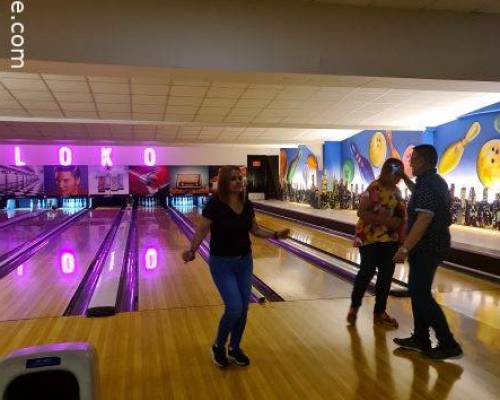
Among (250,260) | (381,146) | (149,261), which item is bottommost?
(149,261)

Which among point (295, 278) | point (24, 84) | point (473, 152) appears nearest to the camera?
point (295, 278)

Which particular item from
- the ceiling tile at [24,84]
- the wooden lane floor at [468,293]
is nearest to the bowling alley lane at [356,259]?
the wooden lane floor at [468,293]

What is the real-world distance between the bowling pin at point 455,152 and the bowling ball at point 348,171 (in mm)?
4085

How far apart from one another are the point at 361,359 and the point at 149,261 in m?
4.27

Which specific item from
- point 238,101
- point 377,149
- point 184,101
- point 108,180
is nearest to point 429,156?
point 238,101

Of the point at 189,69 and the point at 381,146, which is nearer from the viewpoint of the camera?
the point at 189,69

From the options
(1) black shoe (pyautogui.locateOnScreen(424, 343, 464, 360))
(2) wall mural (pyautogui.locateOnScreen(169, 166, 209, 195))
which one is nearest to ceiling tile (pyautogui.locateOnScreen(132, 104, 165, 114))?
(1) black shoe (pyautogui.locateOnScreen(424, 343, 464, 360))

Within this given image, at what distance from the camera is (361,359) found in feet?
9.14

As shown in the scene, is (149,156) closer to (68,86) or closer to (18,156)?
(18,156)

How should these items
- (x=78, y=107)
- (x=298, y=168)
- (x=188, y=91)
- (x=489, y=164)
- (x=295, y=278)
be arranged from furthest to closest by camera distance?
(x=298, y=168) < (x=78, y=107) < (x=489, y=164) < (x=188, y=91) < (x=295, y=278)

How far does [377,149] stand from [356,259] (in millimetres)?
6724

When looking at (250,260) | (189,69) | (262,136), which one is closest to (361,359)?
(250,260)

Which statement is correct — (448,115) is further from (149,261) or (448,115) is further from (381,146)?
(149,261)

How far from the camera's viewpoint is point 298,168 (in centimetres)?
1856
